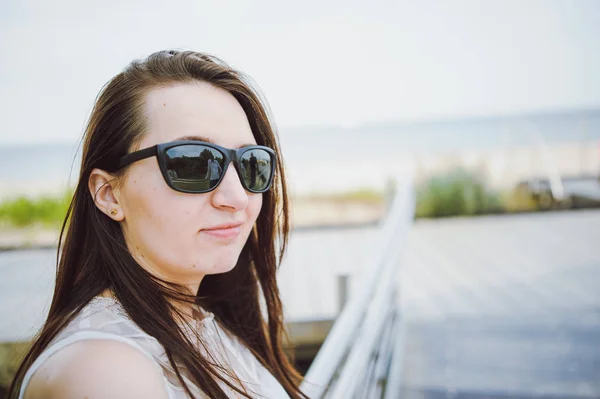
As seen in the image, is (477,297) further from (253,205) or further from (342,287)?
(253,205)

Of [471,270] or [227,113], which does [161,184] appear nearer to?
[227,113]

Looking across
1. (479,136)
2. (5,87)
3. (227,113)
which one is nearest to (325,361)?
(227,113)

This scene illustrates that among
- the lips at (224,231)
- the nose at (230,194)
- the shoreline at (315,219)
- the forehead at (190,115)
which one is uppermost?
the forehead at (190,115)

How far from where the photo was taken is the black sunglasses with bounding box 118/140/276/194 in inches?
40.3

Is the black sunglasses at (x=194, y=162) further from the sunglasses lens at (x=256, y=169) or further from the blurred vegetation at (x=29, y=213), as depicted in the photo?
the blurred vegetation at (x=29, y=213)

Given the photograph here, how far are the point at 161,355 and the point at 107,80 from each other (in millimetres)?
596

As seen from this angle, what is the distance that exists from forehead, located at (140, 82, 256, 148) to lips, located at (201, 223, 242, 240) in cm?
17

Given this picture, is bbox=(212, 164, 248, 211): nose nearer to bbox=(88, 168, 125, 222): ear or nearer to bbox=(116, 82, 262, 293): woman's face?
bbox=(116, 82, 262, 293): woman's face

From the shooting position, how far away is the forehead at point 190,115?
1.05 m

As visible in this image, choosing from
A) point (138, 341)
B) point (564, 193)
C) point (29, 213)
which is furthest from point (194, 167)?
point (564, 193)

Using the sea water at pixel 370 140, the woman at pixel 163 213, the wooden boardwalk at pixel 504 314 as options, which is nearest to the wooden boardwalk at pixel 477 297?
the wooden boardwalk at pixel 504 314

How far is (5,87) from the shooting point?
13.7 m

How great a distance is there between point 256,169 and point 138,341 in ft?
1.50

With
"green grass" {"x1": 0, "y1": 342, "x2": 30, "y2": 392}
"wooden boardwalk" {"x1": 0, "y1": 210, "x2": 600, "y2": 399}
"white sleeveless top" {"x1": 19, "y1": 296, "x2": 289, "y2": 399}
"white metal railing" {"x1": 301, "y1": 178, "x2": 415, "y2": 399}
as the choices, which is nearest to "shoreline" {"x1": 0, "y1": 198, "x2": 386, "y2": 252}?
"wooden boardwalk" {"x1": 0, "y1": 210, "x2": 600, "y2": 399}
